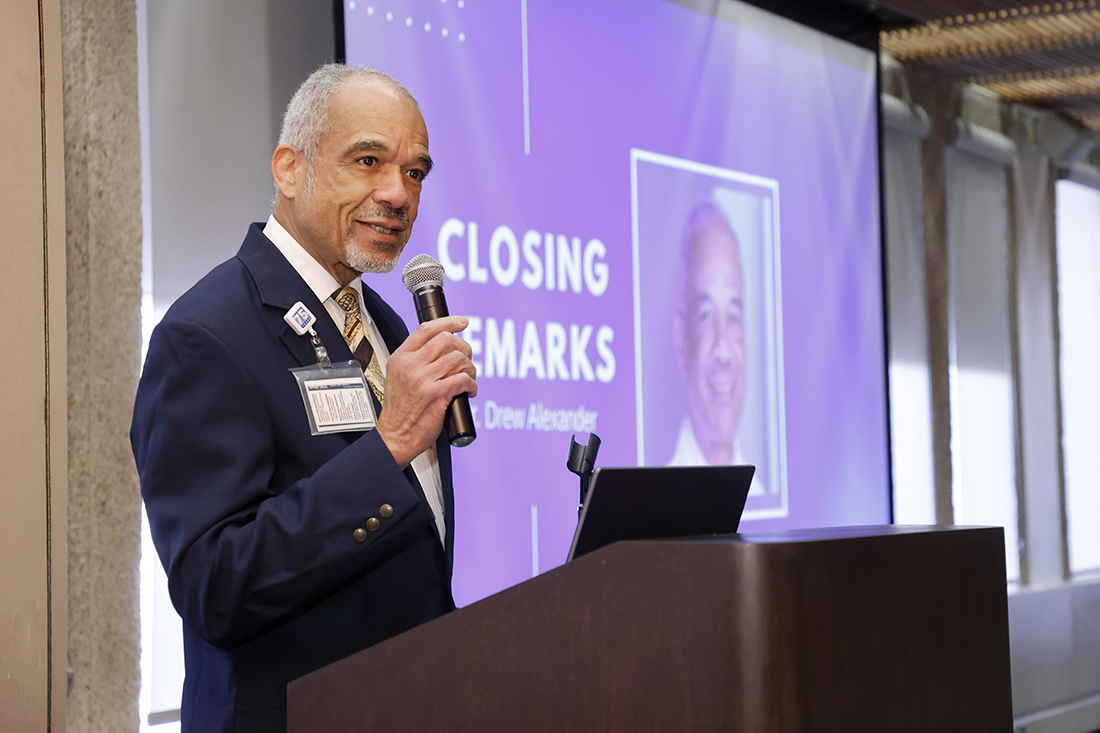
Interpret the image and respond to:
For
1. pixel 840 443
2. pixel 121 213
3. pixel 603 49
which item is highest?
pixel 603 49

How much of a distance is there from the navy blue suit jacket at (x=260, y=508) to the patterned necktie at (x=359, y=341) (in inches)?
2.5

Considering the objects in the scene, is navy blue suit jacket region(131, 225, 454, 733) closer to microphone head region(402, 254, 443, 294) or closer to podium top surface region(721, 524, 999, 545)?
microphone head region(402, 254, 443, 294)

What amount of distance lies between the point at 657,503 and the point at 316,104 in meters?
0.90

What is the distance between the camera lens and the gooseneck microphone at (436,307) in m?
1.36

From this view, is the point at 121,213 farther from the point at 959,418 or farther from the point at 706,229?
the point at 959,418

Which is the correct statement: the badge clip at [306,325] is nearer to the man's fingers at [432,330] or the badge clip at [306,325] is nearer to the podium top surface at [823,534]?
the man's fingers at [432,330]

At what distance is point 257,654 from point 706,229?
268 cm

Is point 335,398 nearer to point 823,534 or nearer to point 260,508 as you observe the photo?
point 260,508

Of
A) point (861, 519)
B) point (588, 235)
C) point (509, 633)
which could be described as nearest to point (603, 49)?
point (588, 235)

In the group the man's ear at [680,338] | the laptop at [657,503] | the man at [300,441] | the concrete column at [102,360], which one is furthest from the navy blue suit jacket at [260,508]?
the man's ear at [680,338]

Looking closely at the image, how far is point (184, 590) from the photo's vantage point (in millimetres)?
1331

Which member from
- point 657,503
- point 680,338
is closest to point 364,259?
point 657,503

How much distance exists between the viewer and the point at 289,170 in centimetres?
173

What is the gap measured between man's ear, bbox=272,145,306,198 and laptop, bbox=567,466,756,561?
790 mm
